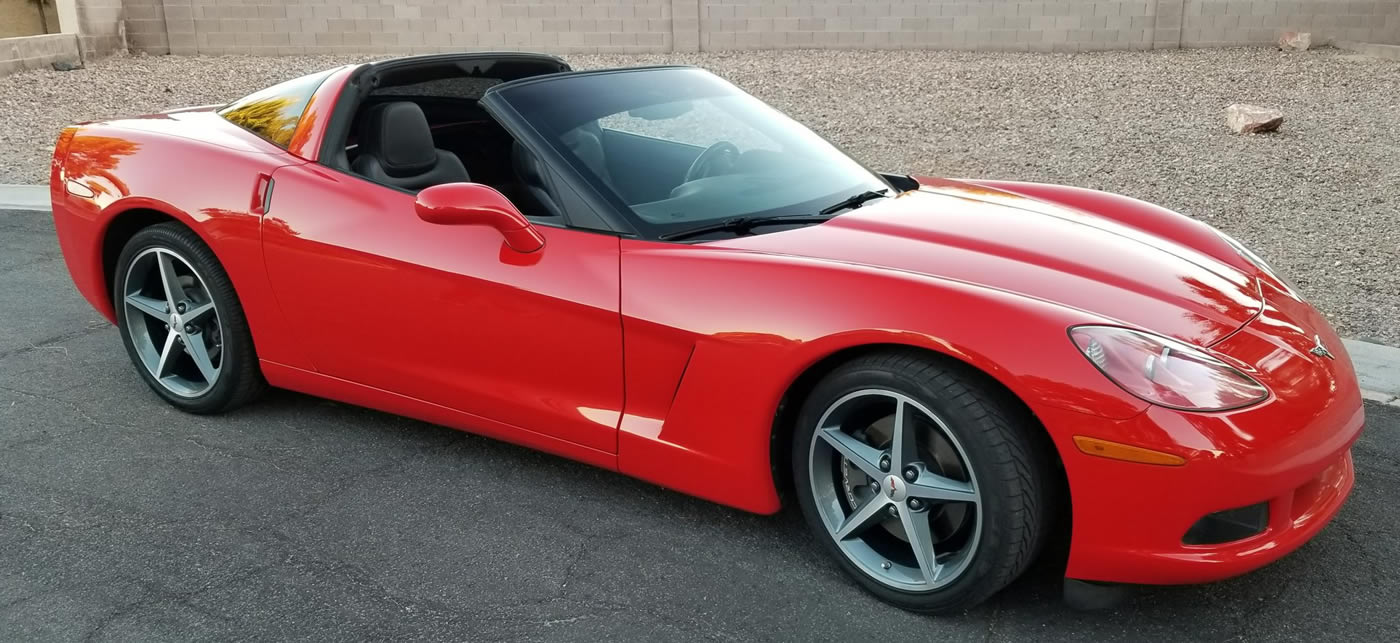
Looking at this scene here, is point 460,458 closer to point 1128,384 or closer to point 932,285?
point 932,285

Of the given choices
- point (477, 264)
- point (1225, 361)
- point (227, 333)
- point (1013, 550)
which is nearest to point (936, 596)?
point (1013, 550)

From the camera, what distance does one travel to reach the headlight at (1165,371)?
242 centimetres

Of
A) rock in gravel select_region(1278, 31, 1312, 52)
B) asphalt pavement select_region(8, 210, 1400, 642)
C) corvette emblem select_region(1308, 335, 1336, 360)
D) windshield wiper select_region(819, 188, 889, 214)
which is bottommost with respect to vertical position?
asphalt pavement select_region(8, 210, 1400, 642)

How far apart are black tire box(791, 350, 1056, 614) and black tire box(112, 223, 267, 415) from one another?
91.9 inches

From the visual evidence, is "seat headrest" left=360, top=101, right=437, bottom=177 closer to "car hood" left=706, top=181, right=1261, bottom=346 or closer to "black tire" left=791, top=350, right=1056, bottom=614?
"car hood" left=706, top=181, right=1261, bottom=346

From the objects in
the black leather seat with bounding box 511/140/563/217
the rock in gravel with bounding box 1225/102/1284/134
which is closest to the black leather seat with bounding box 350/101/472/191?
the black leather seat with bounding box 511/140/563/217

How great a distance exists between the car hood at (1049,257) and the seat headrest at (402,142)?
128cm

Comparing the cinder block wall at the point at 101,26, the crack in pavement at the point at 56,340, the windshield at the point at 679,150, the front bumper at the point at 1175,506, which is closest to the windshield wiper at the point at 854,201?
the windshield at the point at 679,150

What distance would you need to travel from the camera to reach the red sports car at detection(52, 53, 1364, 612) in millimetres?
2498

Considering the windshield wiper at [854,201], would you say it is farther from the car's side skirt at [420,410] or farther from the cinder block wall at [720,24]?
the cinder block wall at [720,24]

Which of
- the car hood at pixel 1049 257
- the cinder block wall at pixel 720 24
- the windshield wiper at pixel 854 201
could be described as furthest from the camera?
the cinder block wall at pixel 720 24

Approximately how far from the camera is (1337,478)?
279 cm

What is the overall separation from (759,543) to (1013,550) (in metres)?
0.82

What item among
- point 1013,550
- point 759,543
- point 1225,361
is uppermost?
point 1225,361
